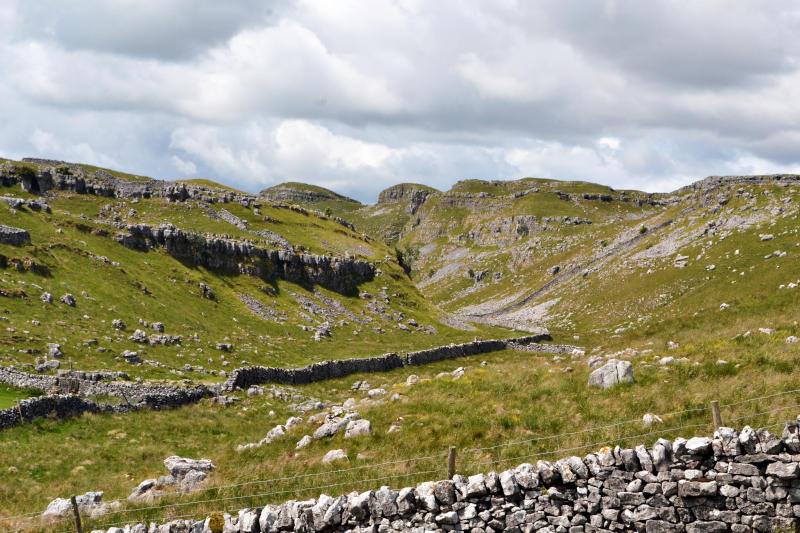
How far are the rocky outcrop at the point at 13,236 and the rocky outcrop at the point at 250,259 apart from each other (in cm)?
1551

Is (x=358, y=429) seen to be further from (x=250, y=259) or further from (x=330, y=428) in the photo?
(x=250, y=259)

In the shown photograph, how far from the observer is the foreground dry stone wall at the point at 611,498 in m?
13.2

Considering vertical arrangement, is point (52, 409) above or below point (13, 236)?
below

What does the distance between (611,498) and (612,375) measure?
34.6 feet

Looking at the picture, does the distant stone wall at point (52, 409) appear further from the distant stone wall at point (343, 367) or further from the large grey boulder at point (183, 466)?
the large grey boulder at point (183, 466)

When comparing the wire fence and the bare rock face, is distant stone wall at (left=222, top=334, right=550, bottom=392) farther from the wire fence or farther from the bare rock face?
the wire fence

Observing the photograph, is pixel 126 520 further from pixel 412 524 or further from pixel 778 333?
pixel 778 333

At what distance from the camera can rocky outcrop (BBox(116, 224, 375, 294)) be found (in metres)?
76.6

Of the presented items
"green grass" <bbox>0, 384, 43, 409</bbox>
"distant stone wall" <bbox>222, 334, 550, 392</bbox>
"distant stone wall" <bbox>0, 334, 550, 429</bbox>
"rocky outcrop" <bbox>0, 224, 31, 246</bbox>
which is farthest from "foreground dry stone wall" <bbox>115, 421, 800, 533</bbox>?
"rocky outcrop" <bbox>0, 224, 31, 246</bbox>

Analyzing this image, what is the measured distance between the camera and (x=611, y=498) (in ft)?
46.3

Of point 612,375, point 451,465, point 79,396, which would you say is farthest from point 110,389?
point 612,375

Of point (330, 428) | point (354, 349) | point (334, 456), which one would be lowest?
point (354, 349)

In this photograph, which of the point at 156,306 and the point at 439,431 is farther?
the point at 156,306

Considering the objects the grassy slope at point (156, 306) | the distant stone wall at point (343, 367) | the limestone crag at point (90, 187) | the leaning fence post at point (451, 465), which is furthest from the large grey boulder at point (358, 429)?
the limestone crag at point (90, 187)
